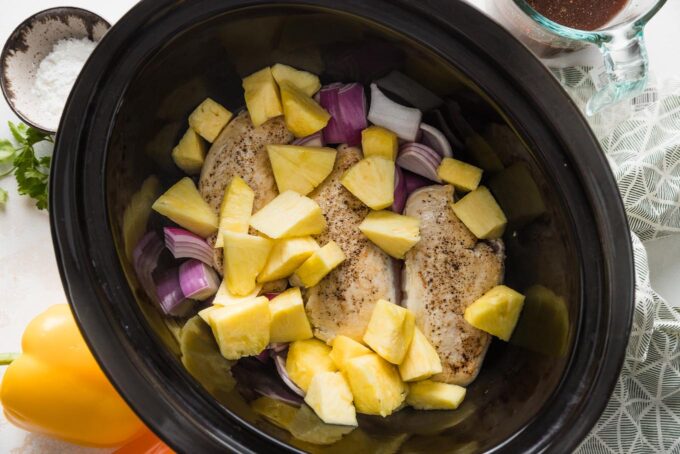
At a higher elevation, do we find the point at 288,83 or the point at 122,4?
the point at 122,4

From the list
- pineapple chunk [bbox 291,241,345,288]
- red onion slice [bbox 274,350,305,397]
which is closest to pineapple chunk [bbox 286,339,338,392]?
red onion slice [bbox 274,350,305,397]

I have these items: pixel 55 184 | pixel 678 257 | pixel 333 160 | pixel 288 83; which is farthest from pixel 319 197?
pixel 678 257

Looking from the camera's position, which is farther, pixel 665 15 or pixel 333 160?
pixel 665 15

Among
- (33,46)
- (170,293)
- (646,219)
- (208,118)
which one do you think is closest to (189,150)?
(208,118)

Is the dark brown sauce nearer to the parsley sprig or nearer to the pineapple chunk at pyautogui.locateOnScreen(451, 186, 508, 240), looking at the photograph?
the pineapple chunk at pyautogui.locateOnScreen(451, 186, 508, 240)

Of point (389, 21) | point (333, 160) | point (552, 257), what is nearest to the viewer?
point (389, 21)

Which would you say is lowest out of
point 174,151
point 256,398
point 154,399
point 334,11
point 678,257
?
point 678,257

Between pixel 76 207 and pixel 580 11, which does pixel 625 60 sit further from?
pixel 76 207

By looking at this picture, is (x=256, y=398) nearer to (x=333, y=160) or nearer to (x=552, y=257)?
(x=333, y=160)
